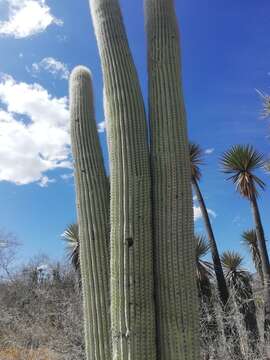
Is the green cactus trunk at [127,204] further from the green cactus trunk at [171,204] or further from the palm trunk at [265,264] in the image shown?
the palm trunk at [265,264]

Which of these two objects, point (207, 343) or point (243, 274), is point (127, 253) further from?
point (243, 274)

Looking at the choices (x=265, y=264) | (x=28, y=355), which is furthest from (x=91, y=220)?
(x=265, y=264)

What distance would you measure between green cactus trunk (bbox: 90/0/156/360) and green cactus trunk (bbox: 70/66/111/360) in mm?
295

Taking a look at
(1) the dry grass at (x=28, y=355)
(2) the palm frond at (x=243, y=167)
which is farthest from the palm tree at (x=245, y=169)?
(1) the dry grass at (x=28, y=355)

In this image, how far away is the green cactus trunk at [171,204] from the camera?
2.83 meters

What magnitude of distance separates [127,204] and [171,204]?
0.31 m

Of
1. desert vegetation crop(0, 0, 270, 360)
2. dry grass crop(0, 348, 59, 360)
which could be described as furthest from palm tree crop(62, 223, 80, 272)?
desert vegetation crop(0, 0, 270, 360)

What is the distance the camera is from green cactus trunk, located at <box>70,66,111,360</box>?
320 centimetres

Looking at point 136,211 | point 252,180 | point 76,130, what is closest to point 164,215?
point 136,211

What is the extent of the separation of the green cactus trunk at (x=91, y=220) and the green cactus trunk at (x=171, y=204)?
0.48 metres

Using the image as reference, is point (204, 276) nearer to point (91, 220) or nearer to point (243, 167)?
point (243, 167)

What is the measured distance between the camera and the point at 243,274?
1351 cm

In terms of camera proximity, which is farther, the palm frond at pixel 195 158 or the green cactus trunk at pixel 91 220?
the palm frond at pixel 195 158

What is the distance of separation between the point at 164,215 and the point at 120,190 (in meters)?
0.37
